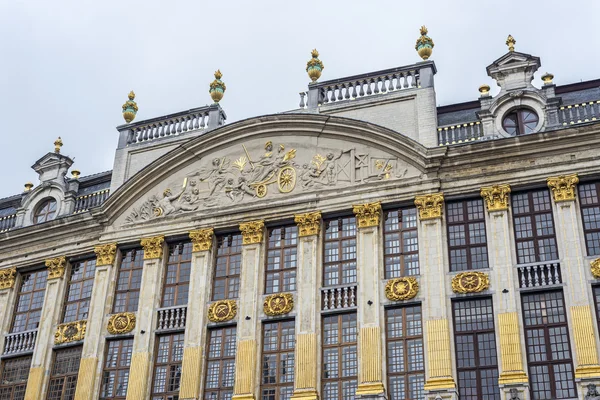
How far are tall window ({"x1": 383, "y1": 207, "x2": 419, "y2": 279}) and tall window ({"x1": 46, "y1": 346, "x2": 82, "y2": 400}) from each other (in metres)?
9.72

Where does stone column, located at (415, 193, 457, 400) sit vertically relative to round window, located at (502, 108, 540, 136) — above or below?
below

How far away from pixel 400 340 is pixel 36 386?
11.1 meters

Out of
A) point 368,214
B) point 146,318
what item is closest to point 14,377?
point 146,318

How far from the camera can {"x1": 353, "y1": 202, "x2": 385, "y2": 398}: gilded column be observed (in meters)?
21.9

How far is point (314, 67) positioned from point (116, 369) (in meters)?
10.9

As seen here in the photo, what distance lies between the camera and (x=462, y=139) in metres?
24.6

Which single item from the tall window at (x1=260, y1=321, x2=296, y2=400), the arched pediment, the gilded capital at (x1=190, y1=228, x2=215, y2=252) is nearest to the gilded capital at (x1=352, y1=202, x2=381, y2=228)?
the arched pediment

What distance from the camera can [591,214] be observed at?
74.0 ft

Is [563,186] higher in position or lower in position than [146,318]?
higher

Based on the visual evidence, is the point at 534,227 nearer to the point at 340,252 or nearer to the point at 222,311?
the point at 340,252

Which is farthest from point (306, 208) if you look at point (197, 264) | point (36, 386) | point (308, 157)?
point (36, 386)

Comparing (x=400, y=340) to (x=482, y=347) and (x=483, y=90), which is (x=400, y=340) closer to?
(x=482, y=347)

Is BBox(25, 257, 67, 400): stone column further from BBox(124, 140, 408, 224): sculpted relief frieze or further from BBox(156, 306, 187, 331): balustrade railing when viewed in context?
BBox(156, 306, 187, 331): balustrade railing

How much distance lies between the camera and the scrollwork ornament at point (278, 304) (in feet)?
78.1
